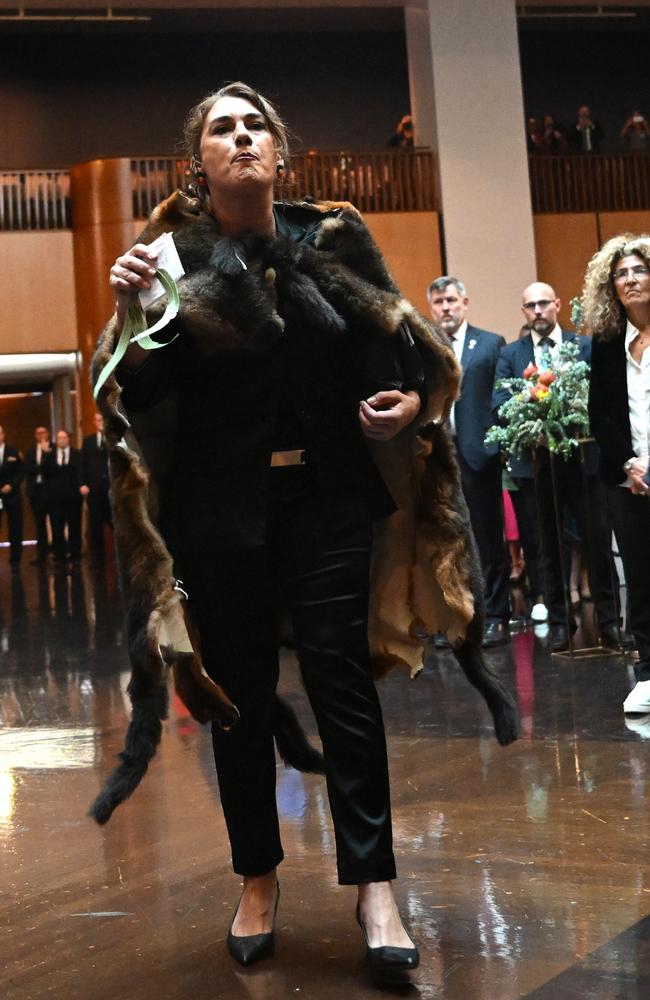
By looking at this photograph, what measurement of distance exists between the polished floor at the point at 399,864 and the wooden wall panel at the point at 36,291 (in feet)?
38.7

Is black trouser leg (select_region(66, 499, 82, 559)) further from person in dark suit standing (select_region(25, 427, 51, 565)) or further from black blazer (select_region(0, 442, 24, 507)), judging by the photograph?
black blazer (select_region(0, 442, 24, 507))

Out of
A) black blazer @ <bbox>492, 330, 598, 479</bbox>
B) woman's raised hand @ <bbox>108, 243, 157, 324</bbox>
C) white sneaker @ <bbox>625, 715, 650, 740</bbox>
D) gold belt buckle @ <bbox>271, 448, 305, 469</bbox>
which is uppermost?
black blazer @ <bbox>492, 330, 598, 479</bbox>

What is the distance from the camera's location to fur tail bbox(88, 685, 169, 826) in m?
2.45

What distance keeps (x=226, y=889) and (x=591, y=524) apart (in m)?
3.88

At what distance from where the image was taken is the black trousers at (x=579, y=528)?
6.25 meters

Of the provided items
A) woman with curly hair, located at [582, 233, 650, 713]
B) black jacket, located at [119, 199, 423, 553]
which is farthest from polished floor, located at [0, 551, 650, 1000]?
black jacket, located at [119, 199, 423, 553]

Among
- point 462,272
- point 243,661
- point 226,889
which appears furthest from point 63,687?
point 462,272

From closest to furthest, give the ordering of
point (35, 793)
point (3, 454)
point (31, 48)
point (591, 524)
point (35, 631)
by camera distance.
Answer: point (35, 793), point (591, 524), point (35, 631), point (3, 454), point (31, 48)

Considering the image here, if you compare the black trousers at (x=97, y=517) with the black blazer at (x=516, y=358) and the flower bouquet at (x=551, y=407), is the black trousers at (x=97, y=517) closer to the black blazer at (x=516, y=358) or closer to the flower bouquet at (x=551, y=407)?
the black blazer at (x=516, y=358)

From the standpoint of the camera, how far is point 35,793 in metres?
3.91

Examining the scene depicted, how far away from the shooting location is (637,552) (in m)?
4.70

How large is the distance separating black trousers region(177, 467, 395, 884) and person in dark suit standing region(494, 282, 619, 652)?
12.0 feet

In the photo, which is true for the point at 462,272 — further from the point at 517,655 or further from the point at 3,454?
the point at 517,655

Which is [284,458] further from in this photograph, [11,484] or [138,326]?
[11,484]
